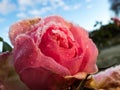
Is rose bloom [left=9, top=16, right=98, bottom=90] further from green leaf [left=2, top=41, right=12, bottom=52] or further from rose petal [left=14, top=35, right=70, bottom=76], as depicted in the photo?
green leaf [left=2, top=41, right=12, bottom=52]

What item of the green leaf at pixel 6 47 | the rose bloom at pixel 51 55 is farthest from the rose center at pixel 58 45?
the green leaf at pixel 6 47

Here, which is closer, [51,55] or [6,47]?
[51,55]

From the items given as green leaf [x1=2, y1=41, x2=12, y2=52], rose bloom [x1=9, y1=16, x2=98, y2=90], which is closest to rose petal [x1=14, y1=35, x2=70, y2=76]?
rose bloom [x1=9, y1=16, x2=98, y2=90]

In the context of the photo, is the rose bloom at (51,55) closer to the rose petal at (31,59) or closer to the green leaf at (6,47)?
the rose petal at (31,59)

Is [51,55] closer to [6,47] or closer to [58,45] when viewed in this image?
[58,45]

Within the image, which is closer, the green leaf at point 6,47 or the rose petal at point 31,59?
the rose petal at point 31,59

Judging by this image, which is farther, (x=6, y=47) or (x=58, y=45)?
(x=6, y=47)

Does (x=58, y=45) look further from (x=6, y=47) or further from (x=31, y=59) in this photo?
(x=6, y=47)

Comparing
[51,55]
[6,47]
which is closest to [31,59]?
[51,55]

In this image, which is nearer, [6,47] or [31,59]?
[31,59]
